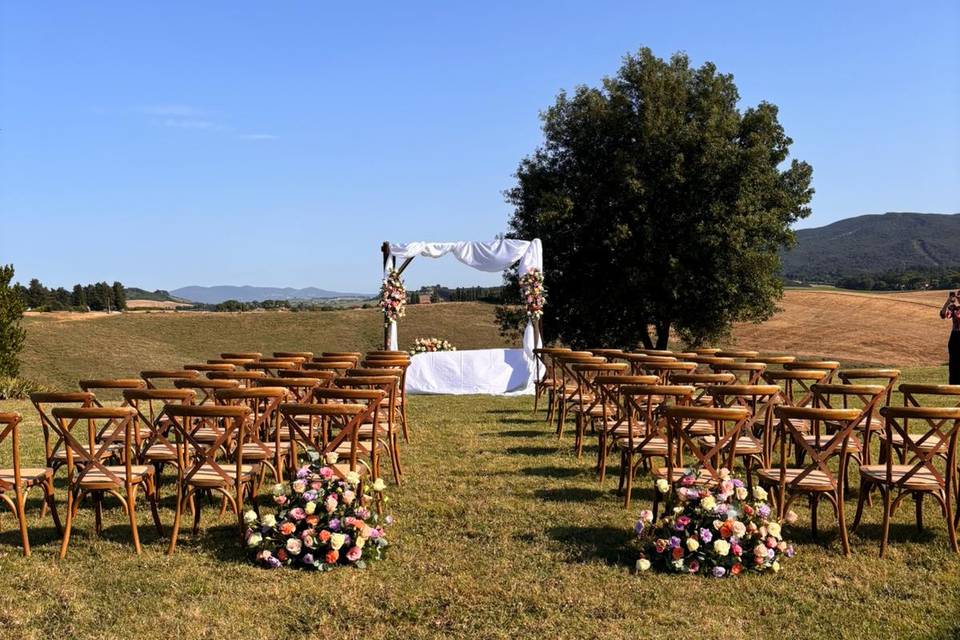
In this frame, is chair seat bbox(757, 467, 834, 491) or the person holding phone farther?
the person holding phone

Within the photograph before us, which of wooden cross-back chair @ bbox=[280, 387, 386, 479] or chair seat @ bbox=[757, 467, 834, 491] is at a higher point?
wooden cross-back chair @ bbox=[280, 387, 386, 479]

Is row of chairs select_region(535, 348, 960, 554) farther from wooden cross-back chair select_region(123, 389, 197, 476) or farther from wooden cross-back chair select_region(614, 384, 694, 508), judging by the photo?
wooden cross-back chair select_region(123, 389, 197, 476)

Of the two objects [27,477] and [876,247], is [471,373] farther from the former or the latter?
[876,247]

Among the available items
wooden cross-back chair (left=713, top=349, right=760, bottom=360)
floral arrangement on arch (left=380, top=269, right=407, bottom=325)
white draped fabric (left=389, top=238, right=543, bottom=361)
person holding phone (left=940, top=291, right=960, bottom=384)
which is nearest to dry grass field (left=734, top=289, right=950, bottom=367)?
person holding phone (left=940, top=291, right=960, bottom=384)

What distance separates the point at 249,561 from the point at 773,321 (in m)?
39.5

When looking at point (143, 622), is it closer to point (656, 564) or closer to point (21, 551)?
point (21, 551)

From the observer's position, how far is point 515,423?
10.7 m

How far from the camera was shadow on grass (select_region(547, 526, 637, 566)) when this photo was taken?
4777 mm

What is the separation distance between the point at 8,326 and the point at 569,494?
→ 521 inches

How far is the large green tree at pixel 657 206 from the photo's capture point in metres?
20.1

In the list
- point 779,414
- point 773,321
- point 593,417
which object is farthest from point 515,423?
point 773,321

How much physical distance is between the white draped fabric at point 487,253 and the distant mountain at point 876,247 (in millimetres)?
78547

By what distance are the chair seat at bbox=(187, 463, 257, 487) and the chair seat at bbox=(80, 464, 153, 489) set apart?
334 millimetres

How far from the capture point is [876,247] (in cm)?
11750
